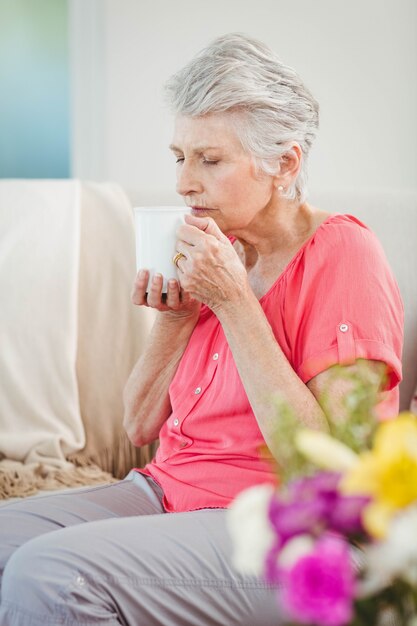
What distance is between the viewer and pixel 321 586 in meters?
0.58

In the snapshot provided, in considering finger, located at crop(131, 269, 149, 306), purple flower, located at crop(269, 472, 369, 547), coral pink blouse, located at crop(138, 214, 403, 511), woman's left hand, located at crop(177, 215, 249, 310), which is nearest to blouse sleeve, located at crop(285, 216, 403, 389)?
coral pink blouse, located at crop(138, 214, 403, 511)

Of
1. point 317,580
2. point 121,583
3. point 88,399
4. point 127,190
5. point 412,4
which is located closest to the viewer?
point 317,580

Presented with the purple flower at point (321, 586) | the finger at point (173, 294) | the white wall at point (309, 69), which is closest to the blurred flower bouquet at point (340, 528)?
the purple flower at point (321, 586)

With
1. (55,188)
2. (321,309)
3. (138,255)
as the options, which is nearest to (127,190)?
(55,188)

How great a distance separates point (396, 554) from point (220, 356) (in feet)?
3.06

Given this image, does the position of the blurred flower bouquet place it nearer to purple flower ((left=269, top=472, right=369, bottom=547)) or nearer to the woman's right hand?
purple flower ((left=269, top=472, right=369, bottom=547))

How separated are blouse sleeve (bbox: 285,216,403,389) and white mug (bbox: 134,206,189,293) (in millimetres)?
203

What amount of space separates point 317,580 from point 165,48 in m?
2.76

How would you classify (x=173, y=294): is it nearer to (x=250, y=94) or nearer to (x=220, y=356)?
(x=220, y=356)

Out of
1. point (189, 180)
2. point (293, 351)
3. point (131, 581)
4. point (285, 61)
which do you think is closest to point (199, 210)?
point (189, 180)

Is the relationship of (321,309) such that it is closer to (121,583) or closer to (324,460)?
(121,583)

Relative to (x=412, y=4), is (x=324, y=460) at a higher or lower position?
lower

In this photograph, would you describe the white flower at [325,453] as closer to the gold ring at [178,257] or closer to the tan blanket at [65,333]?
the gold ring at [178,257]

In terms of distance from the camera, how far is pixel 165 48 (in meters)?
3.12
